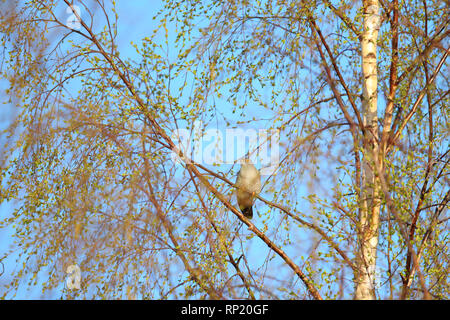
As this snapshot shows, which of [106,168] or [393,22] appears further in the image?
[393,22]

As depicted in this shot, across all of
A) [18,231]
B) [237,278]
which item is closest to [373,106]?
[237,278]

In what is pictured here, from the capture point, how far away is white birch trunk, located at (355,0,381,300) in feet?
12.3

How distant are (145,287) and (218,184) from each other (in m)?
0.99

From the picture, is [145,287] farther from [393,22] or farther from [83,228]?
[393,22]

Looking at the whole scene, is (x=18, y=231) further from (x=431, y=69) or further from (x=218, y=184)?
(x=431, y=69)

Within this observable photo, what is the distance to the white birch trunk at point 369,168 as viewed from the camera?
3752mm

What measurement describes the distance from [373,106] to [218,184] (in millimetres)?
1330

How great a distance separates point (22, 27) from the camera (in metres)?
4.44

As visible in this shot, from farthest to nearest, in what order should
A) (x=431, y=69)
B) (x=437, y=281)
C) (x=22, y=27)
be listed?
1. (x=431, y=69)
2. (x=22, y=27)
3. (x=437, y=281)

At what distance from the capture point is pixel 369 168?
4098 millimetres

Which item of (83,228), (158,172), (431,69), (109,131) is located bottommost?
(83,228)

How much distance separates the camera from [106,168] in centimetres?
398
